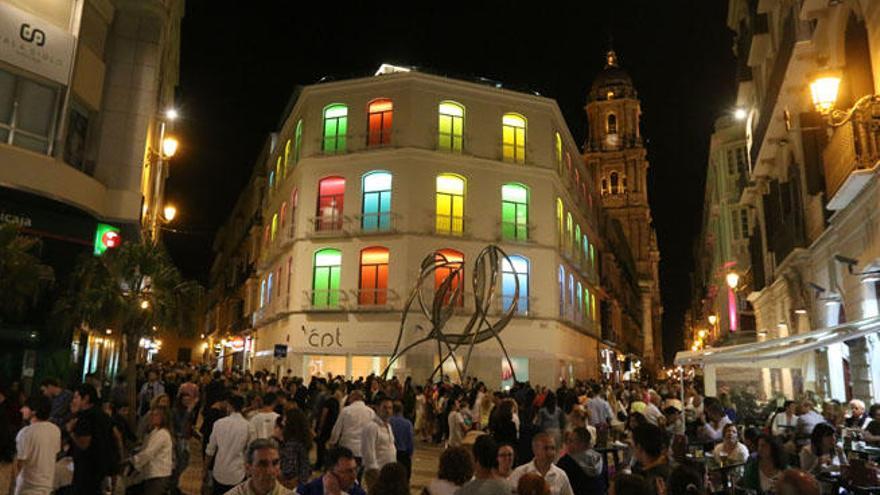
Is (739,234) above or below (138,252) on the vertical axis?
above


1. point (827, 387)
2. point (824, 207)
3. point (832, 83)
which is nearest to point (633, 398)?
point (827, 387)

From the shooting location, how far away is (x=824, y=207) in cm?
1758

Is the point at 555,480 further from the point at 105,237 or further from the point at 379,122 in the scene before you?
the point at 379,122

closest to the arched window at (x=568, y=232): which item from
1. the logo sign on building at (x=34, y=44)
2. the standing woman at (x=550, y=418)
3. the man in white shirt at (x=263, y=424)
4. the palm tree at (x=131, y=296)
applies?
the palm tree at (x=131, y=296)

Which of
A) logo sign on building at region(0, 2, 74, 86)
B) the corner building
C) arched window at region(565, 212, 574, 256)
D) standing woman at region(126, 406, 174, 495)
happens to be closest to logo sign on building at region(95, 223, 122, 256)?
logo sign on building at region(0, 2, 74, 86)

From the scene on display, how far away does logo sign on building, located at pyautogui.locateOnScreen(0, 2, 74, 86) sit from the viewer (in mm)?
16750

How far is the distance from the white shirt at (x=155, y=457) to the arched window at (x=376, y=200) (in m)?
23.2

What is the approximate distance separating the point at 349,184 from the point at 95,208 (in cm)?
1373

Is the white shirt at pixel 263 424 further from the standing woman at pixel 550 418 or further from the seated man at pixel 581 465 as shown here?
the standing woman at pixel 550 418

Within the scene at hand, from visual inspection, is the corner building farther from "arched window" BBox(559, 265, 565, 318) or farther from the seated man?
the seated man

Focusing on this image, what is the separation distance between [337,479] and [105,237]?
18.0 meters

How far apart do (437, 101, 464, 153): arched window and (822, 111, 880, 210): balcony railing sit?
64.5 feet

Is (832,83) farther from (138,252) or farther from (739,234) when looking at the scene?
(739,234)

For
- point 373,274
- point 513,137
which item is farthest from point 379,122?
point 373,274
